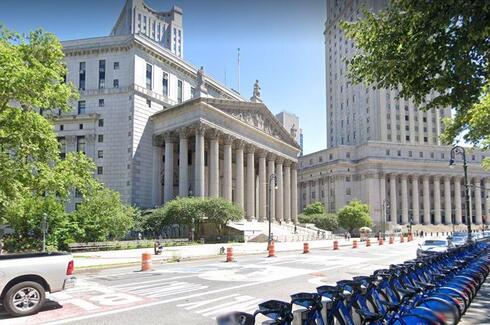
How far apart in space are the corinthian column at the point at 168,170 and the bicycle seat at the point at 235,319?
54512mm

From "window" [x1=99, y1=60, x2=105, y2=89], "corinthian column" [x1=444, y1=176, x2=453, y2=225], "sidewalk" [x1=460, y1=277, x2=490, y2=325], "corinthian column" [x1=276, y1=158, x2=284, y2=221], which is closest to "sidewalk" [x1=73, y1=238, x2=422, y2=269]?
"sidewalk" [x1=460, y1=277, x2=490, y2=325]

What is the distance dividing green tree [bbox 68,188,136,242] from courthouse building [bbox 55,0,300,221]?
16042 millimetres

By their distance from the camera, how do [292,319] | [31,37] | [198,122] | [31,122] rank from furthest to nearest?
[198,122]
[31,37]
[31,122]
[292,319]

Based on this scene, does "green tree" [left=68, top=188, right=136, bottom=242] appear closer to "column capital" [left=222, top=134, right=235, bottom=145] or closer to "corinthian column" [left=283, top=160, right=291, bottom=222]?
"column capital" [left=222, top=134, right=235, bottom=145]

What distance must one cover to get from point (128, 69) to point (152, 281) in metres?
52.5

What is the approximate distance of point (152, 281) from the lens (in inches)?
648

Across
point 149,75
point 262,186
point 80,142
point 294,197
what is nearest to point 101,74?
point 149,75

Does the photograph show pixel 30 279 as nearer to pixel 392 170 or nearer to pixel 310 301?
pixel 310 301

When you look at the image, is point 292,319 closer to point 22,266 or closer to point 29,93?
point 22,266

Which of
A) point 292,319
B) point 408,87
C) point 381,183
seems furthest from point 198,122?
point 381,183

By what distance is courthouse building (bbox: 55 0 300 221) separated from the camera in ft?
192

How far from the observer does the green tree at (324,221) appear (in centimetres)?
8506

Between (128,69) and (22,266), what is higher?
(128,69)

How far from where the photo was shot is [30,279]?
1079cm
